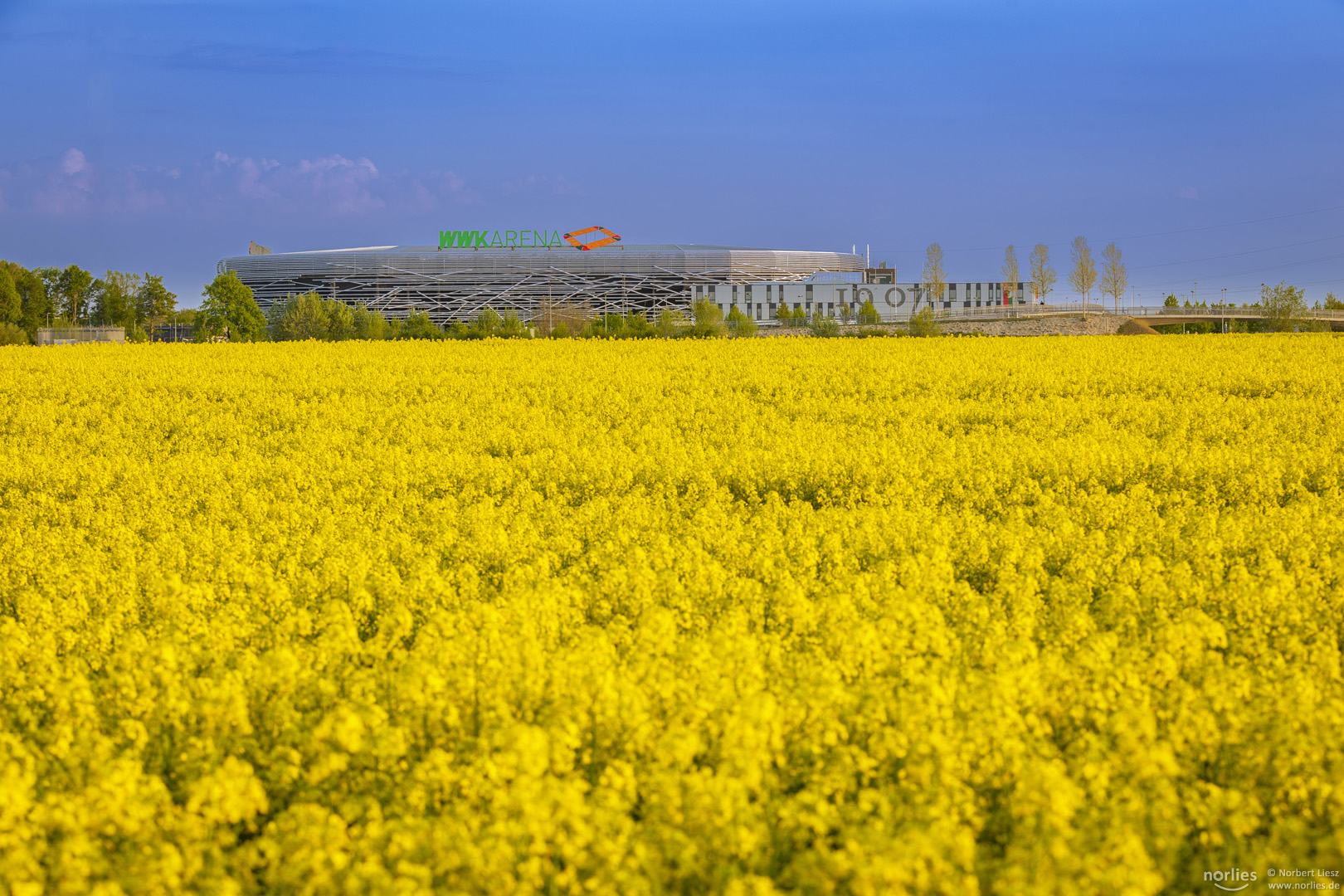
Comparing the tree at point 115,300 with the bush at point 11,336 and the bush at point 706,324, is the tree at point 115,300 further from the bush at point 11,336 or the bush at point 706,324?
the bush at point 706,324

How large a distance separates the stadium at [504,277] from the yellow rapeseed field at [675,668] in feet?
325

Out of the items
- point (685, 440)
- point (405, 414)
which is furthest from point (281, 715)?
point (405, 414)

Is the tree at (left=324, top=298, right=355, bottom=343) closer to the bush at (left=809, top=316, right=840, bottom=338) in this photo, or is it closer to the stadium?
the bush at (left=809, top=316, right=840, bottom=338)

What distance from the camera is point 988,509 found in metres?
10.9

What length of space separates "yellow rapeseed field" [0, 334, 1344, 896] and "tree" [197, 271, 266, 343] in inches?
2998

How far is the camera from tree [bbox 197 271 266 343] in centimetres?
8250

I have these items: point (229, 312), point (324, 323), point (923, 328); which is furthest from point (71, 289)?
point (923, 328)

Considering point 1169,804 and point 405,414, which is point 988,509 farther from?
point 405,414

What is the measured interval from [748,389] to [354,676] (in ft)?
53.0

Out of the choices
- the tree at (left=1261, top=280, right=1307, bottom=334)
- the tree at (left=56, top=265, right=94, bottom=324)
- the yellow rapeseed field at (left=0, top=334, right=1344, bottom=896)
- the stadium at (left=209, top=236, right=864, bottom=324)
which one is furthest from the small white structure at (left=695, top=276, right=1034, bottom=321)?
the yellow rapeseed field at (left=0, top=334, right=1344, bottom=896)

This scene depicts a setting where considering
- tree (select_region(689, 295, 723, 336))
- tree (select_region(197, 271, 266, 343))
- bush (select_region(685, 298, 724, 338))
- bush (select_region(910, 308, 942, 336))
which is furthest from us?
tree (select_region(197, 271, 266, 343))

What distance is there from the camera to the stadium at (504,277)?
111562 mm

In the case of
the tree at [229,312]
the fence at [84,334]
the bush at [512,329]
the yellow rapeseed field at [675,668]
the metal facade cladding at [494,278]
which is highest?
the metal facade cladding at [494,278]

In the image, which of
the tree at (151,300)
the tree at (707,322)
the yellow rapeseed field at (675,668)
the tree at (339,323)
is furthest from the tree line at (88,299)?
the yellow rapeseed field at (675,668)
